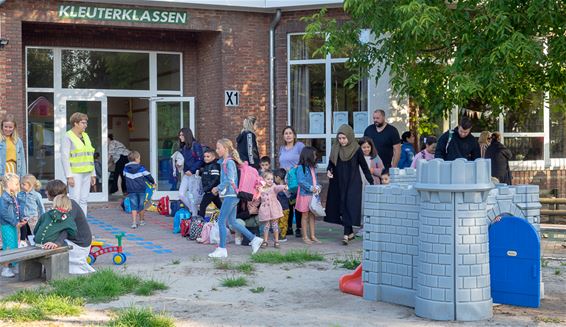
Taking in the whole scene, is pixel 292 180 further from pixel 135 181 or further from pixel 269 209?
pixel 135 181

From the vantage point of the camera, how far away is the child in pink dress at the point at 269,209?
37.4 ft

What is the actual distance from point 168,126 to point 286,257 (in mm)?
8716

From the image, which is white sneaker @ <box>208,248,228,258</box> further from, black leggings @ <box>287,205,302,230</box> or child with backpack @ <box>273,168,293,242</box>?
black leggings @ <box>287,205,302,230</box>

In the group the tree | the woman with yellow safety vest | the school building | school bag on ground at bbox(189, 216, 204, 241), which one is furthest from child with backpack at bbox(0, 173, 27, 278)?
the school building

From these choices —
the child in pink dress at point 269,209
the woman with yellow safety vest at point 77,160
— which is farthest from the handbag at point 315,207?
the woman with yellow safety vest at point 77,160

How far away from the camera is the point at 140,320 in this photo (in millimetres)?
6656

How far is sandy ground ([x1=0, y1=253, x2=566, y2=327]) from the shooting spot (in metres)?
7.00

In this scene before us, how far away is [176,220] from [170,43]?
6.23 meters

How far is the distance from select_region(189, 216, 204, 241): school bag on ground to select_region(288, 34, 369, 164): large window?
529 centimetres

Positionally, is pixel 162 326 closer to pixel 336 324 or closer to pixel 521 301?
pixel 336 324

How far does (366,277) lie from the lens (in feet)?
Answer: 26.1

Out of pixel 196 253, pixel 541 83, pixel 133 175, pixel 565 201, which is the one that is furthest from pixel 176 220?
pixel 565 201

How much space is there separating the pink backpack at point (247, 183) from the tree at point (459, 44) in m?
2.24

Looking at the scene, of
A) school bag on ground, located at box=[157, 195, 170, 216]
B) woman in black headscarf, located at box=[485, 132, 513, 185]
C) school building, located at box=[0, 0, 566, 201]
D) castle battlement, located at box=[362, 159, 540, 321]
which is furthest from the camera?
school building, located at box=[0, 0, 566, 201]
